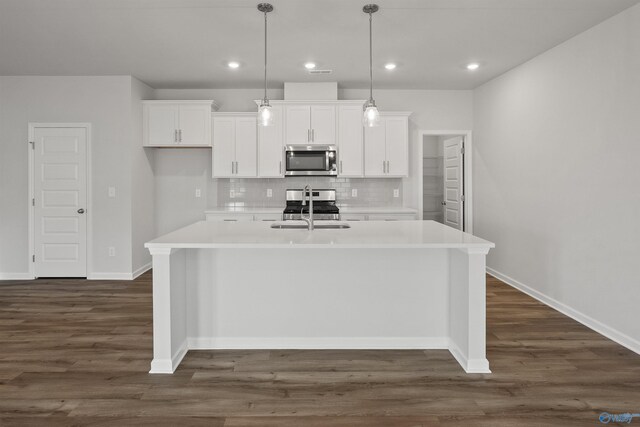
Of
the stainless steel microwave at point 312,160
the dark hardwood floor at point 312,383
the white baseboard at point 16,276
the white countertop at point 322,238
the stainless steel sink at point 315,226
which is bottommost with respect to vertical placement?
the dark hardwood floor at point 312,383

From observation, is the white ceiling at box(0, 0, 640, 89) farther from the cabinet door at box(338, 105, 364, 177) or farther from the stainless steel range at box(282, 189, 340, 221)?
the stainless steel range at box(282, 189, 340, 221)

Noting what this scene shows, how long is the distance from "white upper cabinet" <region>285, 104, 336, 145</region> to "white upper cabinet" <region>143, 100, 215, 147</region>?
1070 millimetres

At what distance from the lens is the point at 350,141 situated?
18.7 ft

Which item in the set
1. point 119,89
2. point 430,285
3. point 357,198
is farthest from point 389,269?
point 119,89

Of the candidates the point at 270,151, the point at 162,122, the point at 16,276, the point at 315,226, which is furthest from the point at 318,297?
the point at 16,276

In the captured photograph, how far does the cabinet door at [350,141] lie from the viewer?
566 centimetres

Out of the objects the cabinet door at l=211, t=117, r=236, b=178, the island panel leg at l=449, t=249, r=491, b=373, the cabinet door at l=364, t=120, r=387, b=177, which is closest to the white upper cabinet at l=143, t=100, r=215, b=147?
the cabinet door at l=211, t=117, r=236, b=178

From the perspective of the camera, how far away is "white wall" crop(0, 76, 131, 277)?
5.37 meters

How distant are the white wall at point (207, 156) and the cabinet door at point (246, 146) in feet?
1.42

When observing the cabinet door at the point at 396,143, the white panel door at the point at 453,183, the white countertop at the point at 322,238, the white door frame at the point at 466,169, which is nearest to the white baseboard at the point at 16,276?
the white countertop at the point at 322,238

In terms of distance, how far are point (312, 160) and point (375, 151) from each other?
0.84 m

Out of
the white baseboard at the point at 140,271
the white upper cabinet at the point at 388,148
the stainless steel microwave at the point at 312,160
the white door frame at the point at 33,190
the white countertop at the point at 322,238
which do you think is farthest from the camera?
the white upper cabinet at the point at 388,148

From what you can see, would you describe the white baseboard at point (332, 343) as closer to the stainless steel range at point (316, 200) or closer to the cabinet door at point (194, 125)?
the stainless steel range at point (316, 200)

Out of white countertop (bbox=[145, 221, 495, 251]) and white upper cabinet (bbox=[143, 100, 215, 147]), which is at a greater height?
white upper cabinet (bbox=[143, 100, 215, 147])
